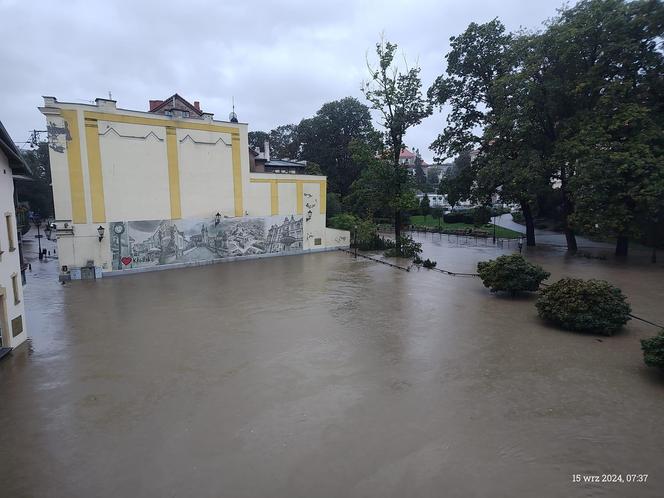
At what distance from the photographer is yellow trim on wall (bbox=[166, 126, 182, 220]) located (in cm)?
2288

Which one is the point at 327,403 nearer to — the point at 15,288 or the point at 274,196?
the point at 15,288

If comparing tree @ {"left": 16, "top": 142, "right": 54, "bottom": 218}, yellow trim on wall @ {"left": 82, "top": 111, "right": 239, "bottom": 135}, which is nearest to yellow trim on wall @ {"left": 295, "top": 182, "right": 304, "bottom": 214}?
yellow trim on wall @ {"left": 82, "top": 111, "right": 239, "bottom": 135}

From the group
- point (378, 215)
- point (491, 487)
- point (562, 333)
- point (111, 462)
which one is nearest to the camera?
point (491, 487)

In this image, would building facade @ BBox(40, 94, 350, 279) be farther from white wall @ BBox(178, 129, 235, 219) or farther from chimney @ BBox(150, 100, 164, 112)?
chimney @ BBox(150, 100, 164, 112)

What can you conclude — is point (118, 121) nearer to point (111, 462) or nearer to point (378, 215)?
point (111, 462)

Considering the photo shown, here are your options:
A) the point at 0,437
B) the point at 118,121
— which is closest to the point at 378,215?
the point at 118,121

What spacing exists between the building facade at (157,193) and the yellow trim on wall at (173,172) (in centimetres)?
5

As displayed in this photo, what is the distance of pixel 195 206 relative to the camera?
2419cm

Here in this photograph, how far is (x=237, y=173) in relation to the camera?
84.0 ft

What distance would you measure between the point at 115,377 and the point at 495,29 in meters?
30.0

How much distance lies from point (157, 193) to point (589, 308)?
20751mm

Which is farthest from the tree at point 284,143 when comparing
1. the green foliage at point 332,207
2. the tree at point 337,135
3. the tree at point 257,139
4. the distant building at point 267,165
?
the green foliage at point 332,207

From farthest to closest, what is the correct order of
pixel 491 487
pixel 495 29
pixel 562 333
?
1. pixel 495 29
2. pixel 562 333
3. pixel 491 487

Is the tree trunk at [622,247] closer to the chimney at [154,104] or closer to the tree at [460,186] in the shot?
the tree at [460,186]
